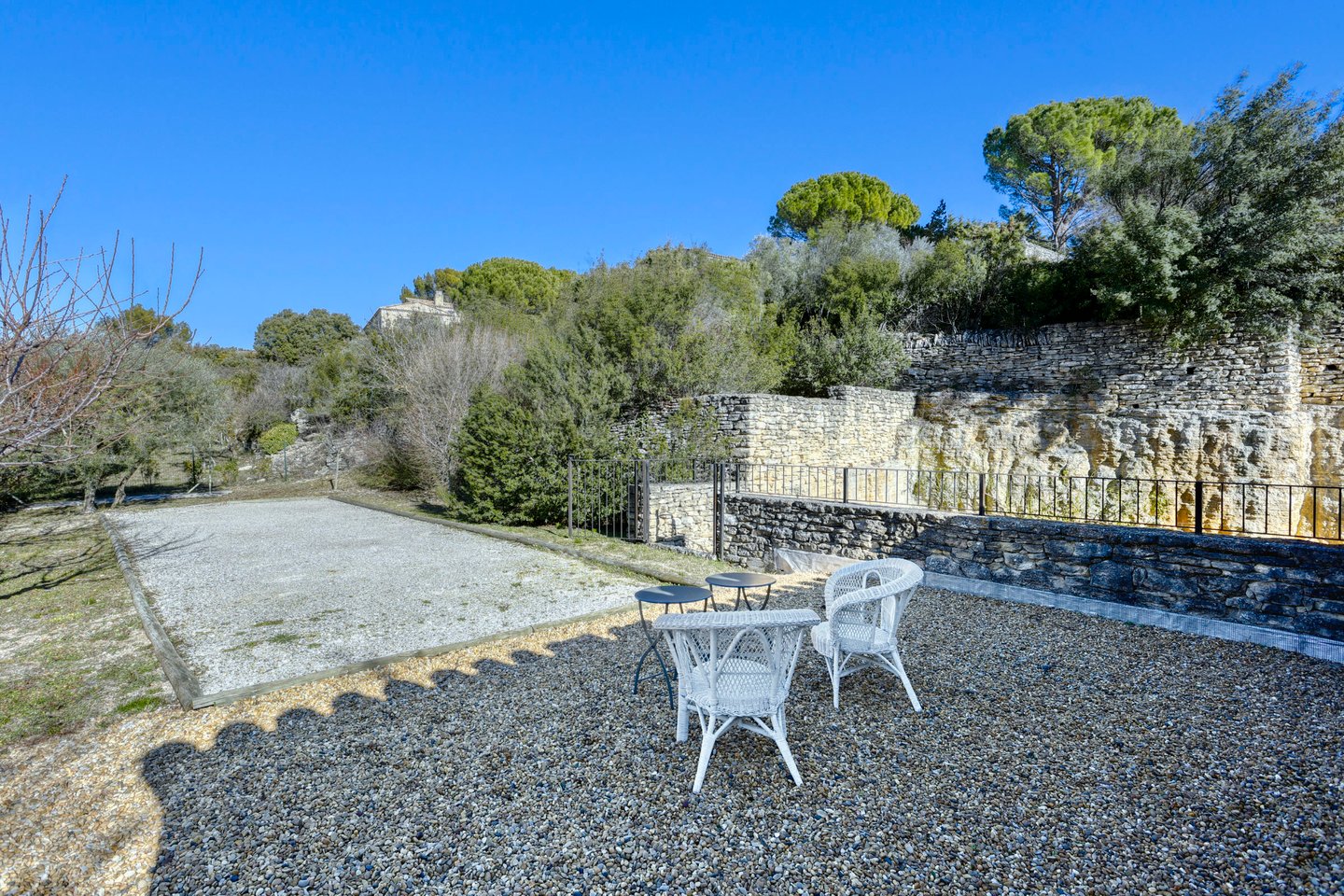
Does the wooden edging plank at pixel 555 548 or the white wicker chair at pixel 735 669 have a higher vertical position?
the white wicker chair at pixel 735 669

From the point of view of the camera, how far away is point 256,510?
43.1 ft

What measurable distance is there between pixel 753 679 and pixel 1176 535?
4.60 metres

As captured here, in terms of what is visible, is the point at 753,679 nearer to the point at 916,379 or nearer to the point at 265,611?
the point at 265,611

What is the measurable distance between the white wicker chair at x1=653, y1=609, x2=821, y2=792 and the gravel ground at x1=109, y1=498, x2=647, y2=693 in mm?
2547

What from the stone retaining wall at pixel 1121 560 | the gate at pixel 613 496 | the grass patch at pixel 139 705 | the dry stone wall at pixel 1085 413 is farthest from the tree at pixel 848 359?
the grass patch at pixel 139 705

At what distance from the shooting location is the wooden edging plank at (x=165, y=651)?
3.59 m

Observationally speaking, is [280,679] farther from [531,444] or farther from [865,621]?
[531,444]

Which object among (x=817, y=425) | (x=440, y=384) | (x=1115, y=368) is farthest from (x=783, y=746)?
(x=1115, y=368)

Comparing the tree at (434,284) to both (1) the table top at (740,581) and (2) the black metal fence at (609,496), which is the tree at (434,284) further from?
(1) the table top at (740,581)

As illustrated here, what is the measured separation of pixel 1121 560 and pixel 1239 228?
11.2 m

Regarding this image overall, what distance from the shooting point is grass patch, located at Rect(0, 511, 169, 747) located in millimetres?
3436

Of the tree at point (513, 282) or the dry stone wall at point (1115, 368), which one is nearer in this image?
the dry stone wall at point (1115, 368)

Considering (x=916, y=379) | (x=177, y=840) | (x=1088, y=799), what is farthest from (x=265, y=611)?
(x=916, y=379)

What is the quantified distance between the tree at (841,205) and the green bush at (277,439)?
20.4 meters
